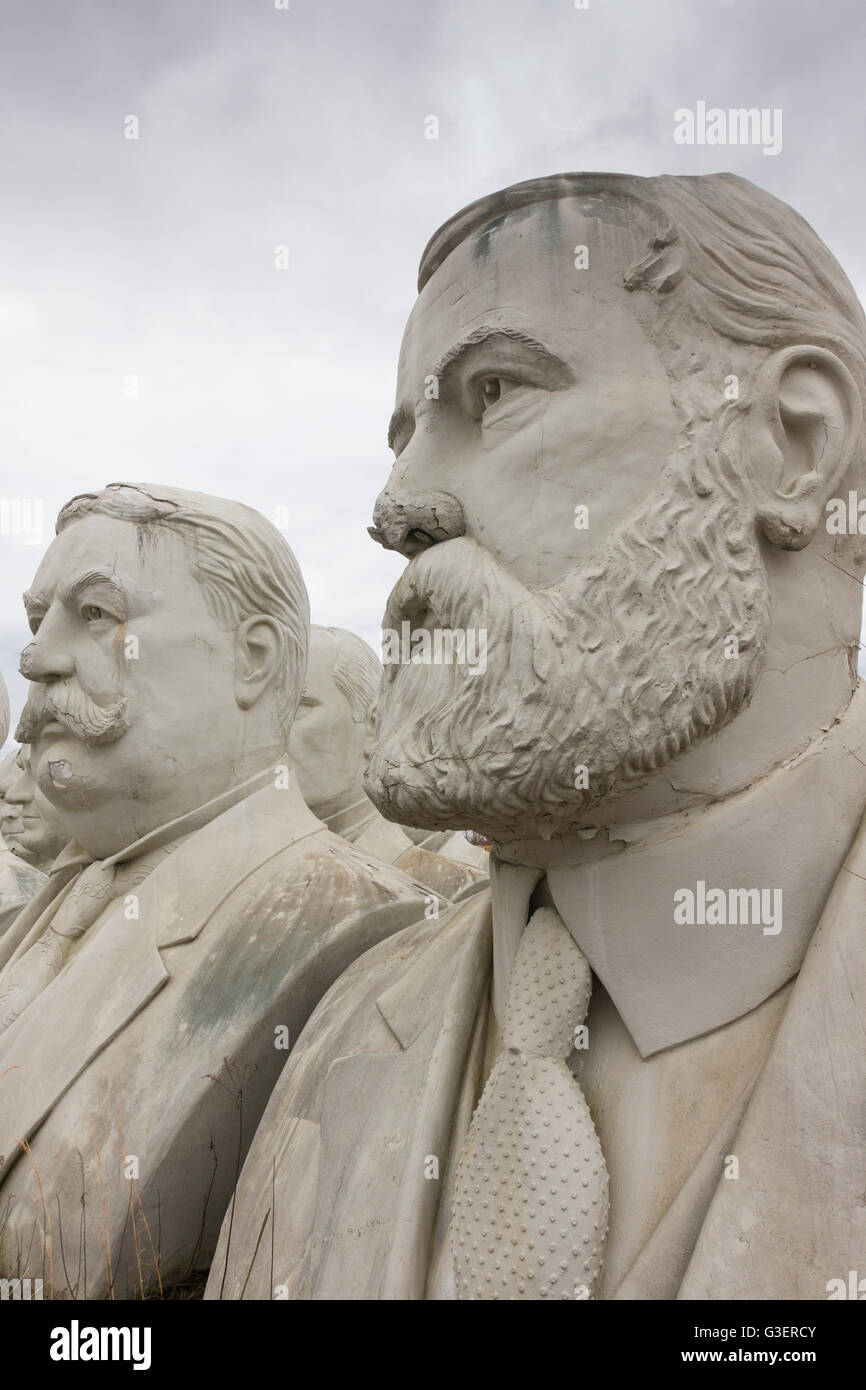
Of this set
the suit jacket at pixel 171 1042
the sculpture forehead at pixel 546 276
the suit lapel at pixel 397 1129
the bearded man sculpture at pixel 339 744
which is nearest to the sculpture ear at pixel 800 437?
the sculpture forehead at pixel 546 276

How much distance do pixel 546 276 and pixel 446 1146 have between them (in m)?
1.78

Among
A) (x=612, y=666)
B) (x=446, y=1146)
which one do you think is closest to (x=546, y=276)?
(x=612, y=666)

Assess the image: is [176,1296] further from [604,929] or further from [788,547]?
[788,547]

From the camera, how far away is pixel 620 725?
2.37 metres

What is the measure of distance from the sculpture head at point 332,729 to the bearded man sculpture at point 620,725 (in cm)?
458

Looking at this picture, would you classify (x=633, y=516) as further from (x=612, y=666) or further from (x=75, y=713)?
(x=75, y=713)

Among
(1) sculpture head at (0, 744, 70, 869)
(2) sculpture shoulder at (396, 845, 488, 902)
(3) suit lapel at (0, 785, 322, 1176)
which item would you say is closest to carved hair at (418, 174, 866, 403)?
(3) suit lapel at (0, 785, 322, 1176)

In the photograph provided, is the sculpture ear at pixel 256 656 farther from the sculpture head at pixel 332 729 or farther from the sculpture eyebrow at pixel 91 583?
the sculpture head at pixel 332 729

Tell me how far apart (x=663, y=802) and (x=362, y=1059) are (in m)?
0.92

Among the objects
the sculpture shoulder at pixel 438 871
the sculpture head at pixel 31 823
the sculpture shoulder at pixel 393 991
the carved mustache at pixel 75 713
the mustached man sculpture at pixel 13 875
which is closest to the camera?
the sculpture shoulder at pixel 393 991

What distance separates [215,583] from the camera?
4.21 meters

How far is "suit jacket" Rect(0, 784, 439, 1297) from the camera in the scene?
3.40 metres

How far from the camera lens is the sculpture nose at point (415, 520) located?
262 cm
